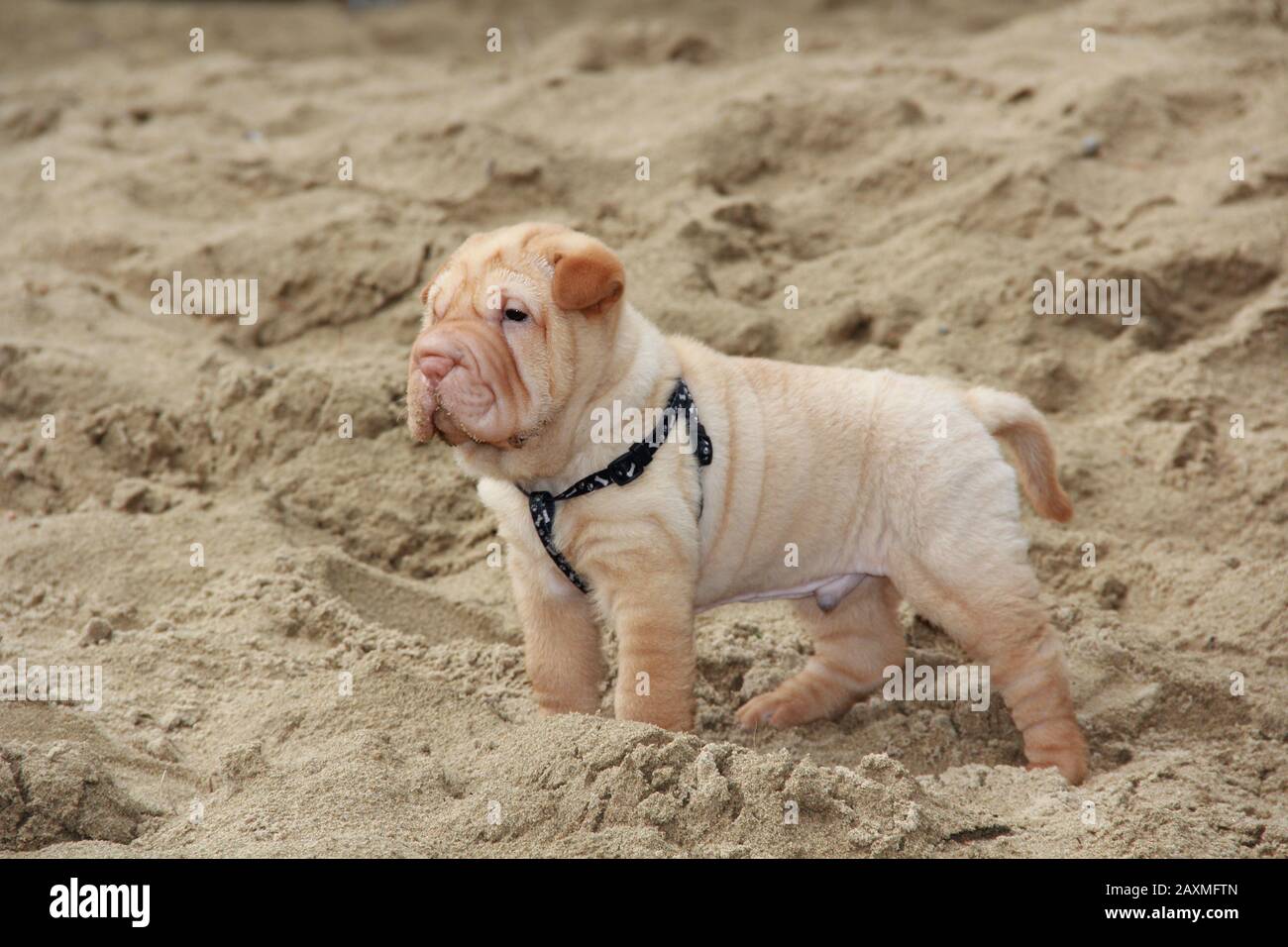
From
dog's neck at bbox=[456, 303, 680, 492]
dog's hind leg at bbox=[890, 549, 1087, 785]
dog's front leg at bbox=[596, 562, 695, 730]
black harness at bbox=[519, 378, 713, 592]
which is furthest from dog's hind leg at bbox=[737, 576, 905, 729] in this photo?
dog's neck at bbox=[456, 303, 680, 492]

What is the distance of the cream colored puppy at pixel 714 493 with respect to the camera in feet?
12.0

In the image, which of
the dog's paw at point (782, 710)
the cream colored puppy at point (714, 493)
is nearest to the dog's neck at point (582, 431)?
the cream colored puppy at point (714, 493)

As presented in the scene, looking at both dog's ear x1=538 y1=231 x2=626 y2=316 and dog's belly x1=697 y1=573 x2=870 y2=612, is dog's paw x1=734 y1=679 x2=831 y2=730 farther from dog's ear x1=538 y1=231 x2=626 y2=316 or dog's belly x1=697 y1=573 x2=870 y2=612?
dog's ear x1=538 y1=231 x2=626 y2=316

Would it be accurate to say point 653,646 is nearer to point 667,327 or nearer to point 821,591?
point 821,591

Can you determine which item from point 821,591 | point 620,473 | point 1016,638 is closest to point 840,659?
point 821,591

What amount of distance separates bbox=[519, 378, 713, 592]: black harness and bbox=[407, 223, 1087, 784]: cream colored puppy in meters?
0.02

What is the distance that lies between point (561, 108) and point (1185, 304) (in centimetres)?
365

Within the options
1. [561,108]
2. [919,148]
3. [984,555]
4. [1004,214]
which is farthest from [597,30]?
[984,555]

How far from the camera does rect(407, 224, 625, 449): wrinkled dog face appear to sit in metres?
3.54

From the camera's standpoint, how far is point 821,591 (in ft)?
14.3

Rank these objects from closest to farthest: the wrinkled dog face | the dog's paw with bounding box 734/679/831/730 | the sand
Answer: the sand < the wrinkled dog face < the dog's paw with bounding box 734/679/831/730

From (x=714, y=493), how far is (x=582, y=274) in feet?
2.64

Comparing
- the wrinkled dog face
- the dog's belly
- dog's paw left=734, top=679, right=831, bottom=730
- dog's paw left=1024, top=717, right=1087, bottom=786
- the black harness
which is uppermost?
the wrinkled dog face

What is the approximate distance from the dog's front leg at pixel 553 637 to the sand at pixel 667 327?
0.17 metres
